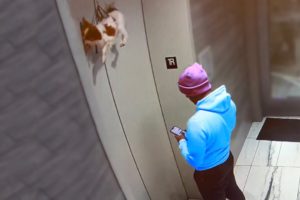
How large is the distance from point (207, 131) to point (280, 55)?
89.3 inches

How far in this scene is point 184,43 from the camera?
A: 231 centimetres

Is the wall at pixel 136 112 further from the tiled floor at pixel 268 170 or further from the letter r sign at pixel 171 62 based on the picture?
the tiled floor at pixel 268 170

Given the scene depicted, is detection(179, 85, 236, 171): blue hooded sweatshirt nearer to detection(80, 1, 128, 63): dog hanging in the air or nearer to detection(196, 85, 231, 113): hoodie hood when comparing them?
detection(196, 85, 231, 113): hoodie hood

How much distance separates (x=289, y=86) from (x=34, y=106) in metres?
3.85

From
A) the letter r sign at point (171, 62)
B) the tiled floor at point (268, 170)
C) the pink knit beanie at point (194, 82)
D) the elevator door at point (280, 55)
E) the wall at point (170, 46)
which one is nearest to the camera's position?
the pink knit beanie at point (194, 82)

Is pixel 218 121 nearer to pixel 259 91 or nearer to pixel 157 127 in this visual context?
pixel 157 127

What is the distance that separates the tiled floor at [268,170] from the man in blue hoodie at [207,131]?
2.99ft

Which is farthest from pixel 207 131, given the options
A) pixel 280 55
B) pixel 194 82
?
pixel 280 55

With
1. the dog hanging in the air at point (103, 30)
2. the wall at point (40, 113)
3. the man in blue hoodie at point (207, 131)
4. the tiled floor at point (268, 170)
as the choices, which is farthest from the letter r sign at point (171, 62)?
the wall at point (40, 113)

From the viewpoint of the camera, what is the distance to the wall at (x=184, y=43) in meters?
2.28

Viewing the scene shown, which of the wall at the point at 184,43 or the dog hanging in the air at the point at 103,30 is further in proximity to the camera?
the wall at the point at 184,43

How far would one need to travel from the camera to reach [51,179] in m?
0.36

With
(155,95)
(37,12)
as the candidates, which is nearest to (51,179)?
(37,12)

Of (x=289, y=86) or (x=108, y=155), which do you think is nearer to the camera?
(x=108, y=155)
